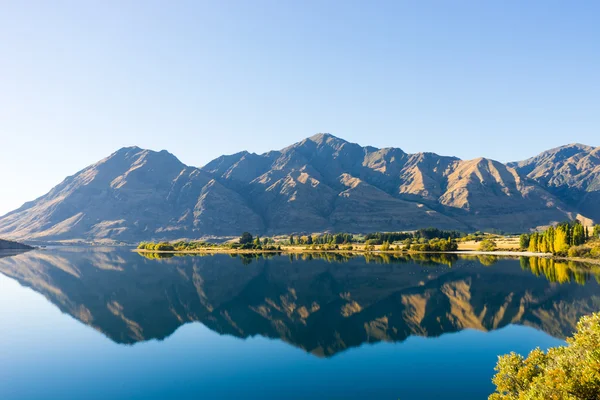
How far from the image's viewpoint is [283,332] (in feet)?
191

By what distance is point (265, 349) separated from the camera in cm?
5031

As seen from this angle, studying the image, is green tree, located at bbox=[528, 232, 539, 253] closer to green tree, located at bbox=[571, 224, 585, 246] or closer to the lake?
green tree, located at bbox=[571, 224, 585, 246]

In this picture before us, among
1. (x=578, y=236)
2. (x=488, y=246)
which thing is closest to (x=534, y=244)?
(x=578, y=236)

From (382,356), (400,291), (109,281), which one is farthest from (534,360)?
(109,281)

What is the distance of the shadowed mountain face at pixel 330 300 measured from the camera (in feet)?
196

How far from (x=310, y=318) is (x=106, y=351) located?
30.8 metres

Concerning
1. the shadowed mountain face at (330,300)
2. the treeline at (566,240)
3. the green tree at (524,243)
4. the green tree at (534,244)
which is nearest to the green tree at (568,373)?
the shadowed mountain face at (330,300)

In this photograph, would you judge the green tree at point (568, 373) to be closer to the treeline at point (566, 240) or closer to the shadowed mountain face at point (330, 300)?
the shadowed mountain face at point (330, 300)

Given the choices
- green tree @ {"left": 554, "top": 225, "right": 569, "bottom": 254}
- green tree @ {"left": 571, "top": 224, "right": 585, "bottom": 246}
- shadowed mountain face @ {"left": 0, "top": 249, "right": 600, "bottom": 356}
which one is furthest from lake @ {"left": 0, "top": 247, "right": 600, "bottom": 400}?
green tree @ {"left": 571, "top": 224, "right": 585, "bottom": 246}

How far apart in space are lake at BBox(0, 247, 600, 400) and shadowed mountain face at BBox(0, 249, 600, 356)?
1.17 ft

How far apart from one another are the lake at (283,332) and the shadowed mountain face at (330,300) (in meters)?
0.36

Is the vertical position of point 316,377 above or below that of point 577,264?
above

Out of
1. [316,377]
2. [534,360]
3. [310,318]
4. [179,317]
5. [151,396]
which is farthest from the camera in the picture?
[179,317]

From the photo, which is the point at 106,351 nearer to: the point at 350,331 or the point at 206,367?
the point at 206,367
